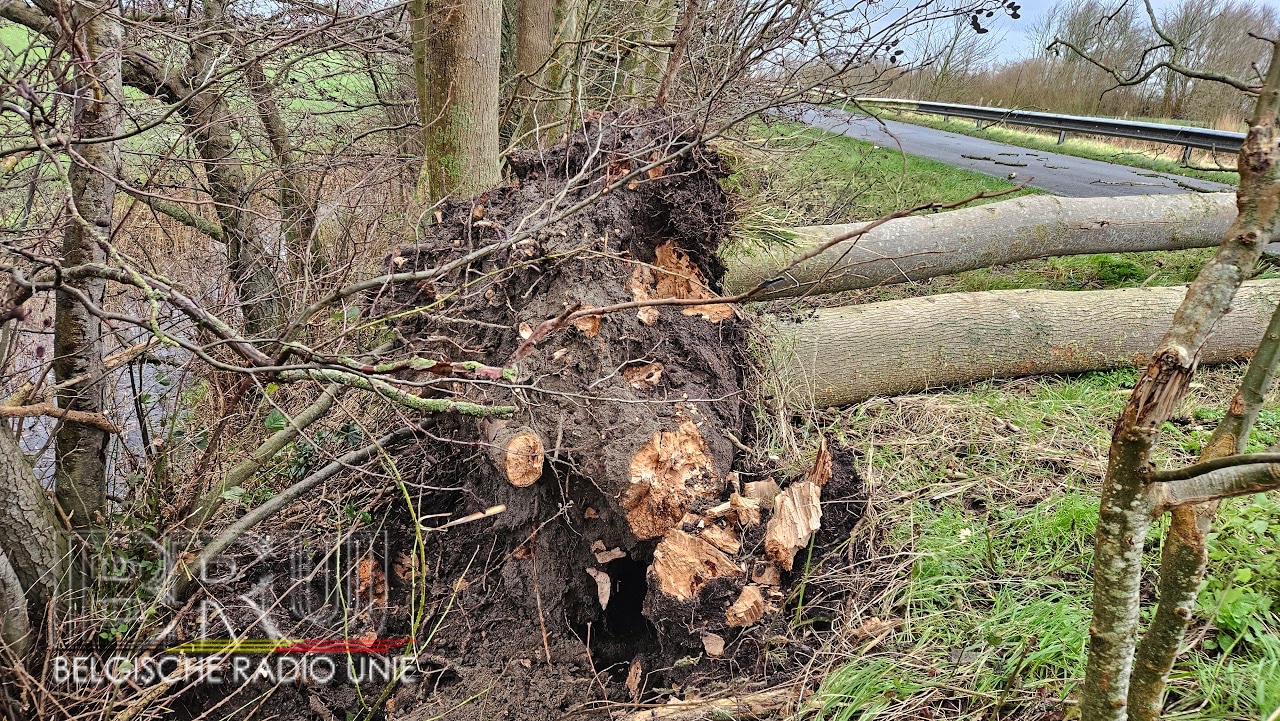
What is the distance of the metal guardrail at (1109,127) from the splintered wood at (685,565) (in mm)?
5303

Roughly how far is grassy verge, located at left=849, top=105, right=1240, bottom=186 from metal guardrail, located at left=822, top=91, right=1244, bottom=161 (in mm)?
248

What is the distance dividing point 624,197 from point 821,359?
1.88 meters

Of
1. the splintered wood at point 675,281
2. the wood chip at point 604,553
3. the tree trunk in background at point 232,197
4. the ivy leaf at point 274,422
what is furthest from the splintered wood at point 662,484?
the tree trunk in background at point 232,197

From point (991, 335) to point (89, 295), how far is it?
Answer: 4.73m

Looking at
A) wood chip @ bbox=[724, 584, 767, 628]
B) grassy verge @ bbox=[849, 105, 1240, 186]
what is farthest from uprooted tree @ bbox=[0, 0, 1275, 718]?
grassy verge @ bbox=[849, 105, 1240, 186]

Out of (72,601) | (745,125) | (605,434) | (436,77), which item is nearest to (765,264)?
(745,125)

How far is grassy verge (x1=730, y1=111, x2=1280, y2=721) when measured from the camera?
1979 millimetres

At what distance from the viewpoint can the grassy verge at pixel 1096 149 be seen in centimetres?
898

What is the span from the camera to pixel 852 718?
2.00 m

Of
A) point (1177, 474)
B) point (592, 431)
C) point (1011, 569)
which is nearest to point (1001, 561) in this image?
point (1011, 569)

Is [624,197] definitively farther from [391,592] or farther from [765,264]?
[765,264]

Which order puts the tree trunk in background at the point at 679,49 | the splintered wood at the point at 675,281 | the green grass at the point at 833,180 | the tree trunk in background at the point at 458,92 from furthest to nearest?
the green grass at the point at 833,180, the tree trunk in background at the point at 458,92, the tree trunk in background at the point at 679,49, the splintered wood at the point at 675,281

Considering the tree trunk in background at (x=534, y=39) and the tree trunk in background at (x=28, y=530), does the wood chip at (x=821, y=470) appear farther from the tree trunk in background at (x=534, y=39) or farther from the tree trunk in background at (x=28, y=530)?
the tree trunk in background at (x=534, y=39)

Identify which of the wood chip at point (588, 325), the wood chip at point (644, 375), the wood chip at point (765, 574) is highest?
the wood chip at point (588, 325)
